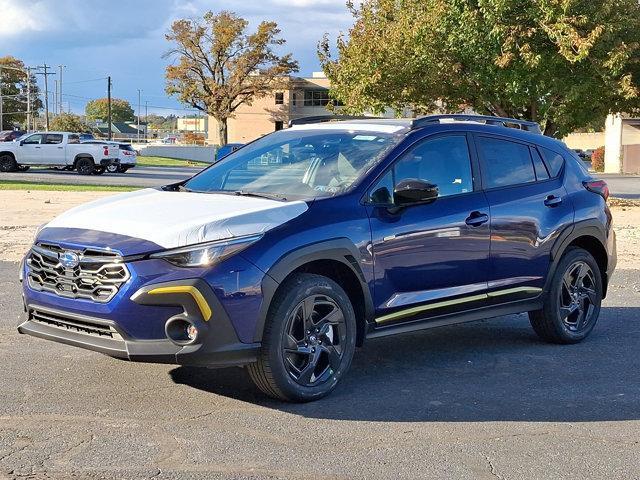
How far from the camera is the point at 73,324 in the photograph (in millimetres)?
5043

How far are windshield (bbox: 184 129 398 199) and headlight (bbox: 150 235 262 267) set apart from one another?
88 cm

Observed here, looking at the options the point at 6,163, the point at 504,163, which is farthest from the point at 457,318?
the point at 6,163

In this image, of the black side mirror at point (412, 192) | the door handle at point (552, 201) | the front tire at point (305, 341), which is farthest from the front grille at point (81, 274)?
the door handle at point (552, 201)

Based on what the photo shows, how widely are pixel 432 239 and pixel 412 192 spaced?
1.39 feet

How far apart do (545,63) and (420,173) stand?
59.6 feet

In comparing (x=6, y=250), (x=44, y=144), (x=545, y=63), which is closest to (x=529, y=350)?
(x=6, y=250)

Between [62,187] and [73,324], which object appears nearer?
[73,324]

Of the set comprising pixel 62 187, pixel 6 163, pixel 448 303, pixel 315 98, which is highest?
pixel 315 98

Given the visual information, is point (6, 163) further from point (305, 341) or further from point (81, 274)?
point (305, 341)

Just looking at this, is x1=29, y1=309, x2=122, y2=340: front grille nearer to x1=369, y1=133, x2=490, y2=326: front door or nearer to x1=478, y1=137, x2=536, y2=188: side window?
x1=369, y1=133, x2=490, y2=326: front door

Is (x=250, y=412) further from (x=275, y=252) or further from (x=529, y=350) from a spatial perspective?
(x=529, y=350)

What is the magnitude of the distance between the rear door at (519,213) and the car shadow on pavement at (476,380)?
58 cm

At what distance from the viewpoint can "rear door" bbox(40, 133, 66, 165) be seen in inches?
1462

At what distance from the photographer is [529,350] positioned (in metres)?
7.05
